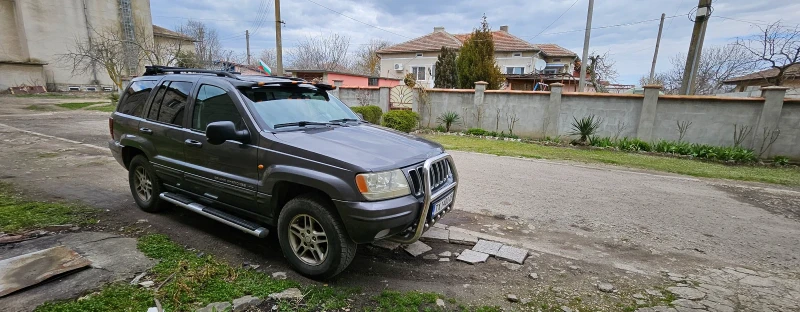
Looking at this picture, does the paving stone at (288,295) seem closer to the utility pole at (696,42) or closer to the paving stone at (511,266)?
the paving stone at (511,266)

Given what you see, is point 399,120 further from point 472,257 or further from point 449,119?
point 472,257

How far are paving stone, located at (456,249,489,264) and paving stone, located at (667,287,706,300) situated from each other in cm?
161

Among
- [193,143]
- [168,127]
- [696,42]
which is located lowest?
[193,143]

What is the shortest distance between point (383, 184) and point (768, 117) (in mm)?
12883

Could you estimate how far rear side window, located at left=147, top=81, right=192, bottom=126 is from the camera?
3.86 m

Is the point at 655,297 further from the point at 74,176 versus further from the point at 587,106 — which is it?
the point at 587,106

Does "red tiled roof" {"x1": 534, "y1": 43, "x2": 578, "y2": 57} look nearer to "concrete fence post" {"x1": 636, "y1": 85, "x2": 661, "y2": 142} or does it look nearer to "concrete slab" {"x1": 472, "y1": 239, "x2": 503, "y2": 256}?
"concrete fence post" {"x1": 636, "y1": 85, "x2": 661, "y2": 142}

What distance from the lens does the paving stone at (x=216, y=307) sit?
2.53 m

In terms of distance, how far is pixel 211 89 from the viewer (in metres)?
3.66

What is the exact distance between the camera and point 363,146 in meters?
3.05

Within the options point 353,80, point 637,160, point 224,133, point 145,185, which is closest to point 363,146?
point 224,133

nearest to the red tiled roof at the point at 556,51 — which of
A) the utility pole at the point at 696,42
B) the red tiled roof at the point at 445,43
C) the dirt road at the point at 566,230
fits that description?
the red tiled roof at the point at 445,43

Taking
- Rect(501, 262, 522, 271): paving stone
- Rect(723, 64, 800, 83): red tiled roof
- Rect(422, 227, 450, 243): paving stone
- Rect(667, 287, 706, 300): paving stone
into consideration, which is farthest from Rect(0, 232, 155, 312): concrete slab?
Rect(723, 64, 800, 83): red tiled roof

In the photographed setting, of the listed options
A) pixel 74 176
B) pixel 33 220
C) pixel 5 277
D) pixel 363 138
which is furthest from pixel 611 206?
pixel 74 176
